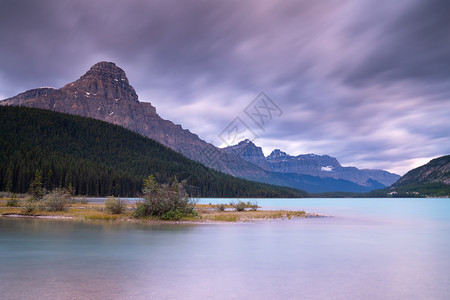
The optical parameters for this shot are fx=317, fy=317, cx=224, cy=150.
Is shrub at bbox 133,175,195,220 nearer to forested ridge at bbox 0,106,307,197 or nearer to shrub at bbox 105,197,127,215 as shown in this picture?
shrub at bbox 105,197,127,215

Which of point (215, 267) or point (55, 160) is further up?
point (55, 160)

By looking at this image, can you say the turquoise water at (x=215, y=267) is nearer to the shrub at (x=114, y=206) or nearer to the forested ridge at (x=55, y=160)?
the shrub at (x=114, y=206)

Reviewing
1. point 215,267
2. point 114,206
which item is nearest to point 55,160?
point 114,206

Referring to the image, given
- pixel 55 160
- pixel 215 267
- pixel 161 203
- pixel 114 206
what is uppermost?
pixel 55 160

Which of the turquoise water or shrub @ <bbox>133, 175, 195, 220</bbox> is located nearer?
the turquoise water

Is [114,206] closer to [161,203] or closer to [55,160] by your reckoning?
[161,203]

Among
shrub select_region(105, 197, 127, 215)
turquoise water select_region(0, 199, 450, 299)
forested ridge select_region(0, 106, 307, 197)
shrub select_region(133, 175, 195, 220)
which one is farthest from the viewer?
forested ridge select_region(0, 106, 307, 197)

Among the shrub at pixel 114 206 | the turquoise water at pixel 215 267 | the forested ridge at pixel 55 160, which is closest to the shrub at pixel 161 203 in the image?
the shrub at pixel 114 206

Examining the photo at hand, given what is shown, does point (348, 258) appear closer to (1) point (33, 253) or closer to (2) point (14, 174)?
(1) point (33, 253)

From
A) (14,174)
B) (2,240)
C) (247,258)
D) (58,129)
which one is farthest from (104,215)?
(58,129)

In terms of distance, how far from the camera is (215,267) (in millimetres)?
16672

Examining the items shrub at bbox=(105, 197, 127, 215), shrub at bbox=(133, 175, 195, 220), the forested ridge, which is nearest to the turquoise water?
shrub at bbox=(133, 175, 195, 220)

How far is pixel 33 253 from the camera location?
18.9 metres

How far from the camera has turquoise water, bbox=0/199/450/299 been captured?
1198cm
